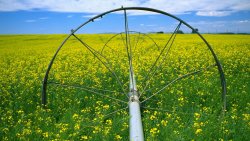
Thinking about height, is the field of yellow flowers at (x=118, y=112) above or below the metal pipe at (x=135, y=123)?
below

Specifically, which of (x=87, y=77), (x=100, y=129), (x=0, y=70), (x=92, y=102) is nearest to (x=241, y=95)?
(x=92, y=102)

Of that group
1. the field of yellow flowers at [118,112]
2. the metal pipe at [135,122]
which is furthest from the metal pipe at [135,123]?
the field of yellow flowers at [118,112]

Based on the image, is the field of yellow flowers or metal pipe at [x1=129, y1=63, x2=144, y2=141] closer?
metal pipe at [x1=129, y1=63, x2=144, y2=141]

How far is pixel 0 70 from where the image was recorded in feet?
34.6

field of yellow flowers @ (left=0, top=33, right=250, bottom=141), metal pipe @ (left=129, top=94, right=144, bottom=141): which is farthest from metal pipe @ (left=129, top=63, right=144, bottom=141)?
field of yellow flowers @ (left=0, top=33, right=250, bottom=141)

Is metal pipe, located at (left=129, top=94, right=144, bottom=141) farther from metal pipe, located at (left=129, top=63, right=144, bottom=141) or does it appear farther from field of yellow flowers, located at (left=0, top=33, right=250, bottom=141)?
field of yellow flowers, located at (left=0, top=33, right=250, bottom=141)

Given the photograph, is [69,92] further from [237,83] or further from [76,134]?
[237,83]

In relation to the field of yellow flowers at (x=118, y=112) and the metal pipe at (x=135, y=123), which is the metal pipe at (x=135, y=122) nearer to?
the metal pipe at (x=135, y=123)

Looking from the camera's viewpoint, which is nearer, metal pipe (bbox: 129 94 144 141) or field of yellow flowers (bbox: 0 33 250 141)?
metal pipe (bbox: 129 94 144 141)

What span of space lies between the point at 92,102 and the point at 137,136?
2697 millimetres

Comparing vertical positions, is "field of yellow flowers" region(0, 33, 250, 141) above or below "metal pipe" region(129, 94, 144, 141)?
below

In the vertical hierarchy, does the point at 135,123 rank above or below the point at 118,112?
above

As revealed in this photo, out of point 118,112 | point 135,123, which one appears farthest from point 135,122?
point 118,112

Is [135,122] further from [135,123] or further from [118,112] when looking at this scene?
[118,112]
